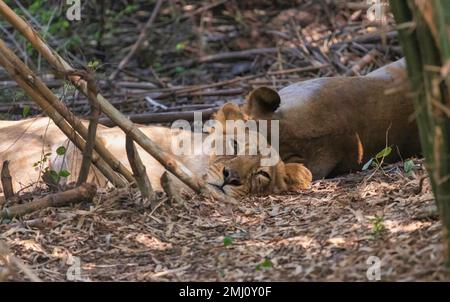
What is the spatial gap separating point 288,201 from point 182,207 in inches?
29.3

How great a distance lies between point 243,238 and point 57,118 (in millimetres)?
1199

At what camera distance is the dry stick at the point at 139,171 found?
4.49 meters

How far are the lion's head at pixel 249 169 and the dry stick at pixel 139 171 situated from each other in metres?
0.64

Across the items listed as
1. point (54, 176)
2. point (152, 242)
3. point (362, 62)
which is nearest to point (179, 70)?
point (362, 62)

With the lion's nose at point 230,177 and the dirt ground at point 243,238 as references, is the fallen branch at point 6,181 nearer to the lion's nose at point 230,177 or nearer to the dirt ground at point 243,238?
the dirt ground at point 243,238

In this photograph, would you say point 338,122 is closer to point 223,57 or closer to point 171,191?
point 171,191

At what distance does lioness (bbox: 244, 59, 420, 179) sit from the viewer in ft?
19.5

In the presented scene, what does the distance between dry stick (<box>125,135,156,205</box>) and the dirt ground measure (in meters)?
0.08

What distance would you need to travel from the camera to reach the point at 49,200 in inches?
176

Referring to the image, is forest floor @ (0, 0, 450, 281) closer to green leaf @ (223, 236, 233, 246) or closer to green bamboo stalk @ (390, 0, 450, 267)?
green leaf @ (223, 236, 233, 246)

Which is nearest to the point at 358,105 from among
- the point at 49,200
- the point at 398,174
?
the point at 398,174

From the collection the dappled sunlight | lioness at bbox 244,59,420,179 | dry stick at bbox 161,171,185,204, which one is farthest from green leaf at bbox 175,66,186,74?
the dappled sunlight

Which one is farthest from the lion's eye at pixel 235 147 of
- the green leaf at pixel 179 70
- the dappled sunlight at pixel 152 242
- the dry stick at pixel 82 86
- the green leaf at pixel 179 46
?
the green leaf at pixel 179 46

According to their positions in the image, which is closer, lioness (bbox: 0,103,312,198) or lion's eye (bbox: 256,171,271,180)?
lioness (bbox: 0,103,312,198)
